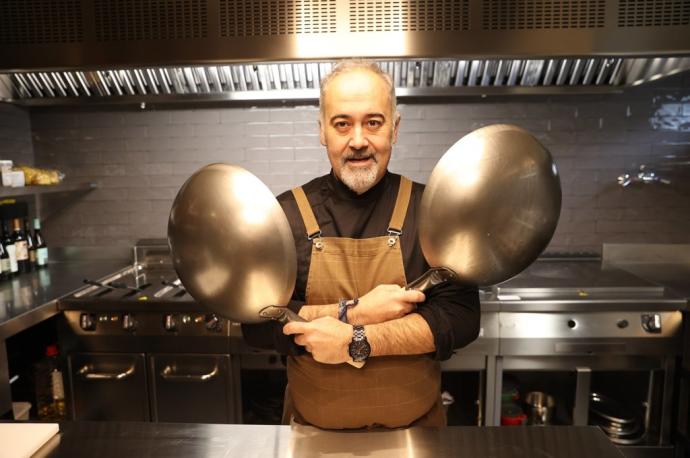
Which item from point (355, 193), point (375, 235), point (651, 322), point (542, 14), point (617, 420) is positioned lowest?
point (617, 420)

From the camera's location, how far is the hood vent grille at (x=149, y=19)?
1802 mm

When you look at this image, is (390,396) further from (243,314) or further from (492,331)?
(492,331)

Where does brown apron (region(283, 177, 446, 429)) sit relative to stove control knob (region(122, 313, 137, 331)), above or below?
above

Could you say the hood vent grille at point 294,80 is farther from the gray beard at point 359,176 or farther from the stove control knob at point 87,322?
the gray beard at point 359,176

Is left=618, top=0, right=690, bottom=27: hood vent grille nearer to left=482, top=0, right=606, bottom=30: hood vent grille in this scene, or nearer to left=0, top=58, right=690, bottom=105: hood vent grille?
left=482, top=0, right=606, bottom=30: hood vent grille

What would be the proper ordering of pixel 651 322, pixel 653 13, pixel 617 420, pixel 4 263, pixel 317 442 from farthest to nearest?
1. pixel 4 263
2. pixel 617 420
3. pixel 651 322
4. pixel 653 13
5. pixel 317 442

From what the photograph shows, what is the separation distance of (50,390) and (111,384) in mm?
323

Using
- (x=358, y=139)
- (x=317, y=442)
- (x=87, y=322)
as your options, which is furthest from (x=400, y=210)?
(x=87, y=322)

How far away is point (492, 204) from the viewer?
2.77 ft

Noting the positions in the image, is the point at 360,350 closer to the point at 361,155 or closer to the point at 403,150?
the point at 361,155

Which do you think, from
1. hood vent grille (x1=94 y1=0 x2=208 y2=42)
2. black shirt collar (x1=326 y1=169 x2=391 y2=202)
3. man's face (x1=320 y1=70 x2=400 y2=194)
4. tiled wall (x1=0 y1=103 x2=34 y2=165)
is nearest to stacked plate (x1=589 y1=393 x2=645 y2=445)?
black shirt collar (x1=326 y1=169 x2=391 y2=202)

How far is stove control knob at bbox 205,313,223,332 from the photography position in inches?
77.9

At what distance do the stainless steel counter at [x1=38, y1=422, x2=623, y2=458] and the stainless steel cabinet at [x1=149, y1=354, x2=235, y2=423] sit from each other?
1.04 m

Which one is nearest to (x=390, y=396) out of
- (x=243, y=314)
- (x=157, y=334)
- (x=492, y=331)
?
(x=243, y=314)
